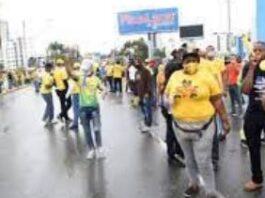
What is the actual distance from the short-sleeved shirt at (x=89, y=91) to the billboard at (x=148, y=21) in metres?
38.5

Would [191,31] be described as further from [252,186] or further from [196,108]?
[196,108]

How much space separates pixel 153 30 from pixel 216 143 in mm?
40795

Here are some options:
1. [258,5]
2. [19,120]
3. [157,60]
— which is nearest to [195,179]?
[258,5]

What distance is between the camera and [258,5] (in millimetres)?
15258

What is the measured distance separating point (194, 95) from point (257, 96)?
87 cm

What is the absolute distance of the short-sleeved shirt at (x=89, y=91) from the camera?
1120cm

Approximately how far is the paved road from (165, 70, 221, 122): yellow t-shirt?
112 centimetres

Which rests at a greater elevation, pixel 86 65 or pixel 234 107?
pixel 86 65

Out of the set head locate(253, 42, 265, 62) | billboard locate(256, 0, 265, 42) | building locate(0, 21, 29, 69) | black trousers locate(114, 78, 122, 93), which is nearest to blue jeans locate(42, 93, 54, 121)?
billboard locate(256, 0, 265, 42)

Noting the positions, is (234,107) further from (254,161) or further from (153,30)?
(153,30)

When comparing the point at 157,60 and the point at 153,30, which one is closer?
the point at 157,60

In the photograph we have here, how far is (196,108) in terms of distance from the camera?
7.35 m

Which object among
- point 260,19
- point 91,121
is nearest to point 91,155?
point 91,121

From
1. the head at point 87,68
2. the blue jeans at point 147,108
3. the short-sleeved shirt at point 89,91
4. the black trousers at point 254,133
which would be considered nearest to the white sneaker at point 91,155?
the short-sleeved shirt at point 89,91
